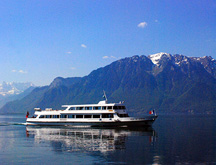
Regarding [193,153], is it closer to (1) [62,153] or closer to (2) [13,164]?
(1) [62,153]

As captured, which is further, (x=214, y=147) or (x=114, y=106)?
(x=114, y=106)

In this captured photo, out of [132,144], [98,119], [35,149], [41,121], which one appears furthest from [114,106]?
[35,149]

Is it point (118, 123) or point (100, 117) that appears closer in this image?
point (118, 123)

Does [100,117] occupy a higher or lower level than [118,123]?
higher

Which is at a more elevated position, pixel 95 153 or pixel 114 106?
pixel 114 106

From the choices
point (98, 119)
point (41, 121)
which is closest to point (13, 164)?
point (98, 119)

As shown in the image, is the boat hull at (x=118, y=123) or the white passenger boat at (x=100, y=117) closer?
the boat hull at (x=118, y=123)

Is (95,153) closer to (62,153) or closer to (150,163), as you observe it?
(62,153)

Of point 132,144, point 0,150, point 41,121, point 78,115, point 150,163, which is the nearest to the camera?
point 150,163

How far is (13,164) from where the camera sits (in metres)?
33.8

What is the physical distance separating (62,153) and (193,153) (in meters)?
17.1

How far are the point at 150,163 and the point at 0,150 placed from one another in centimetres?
2327

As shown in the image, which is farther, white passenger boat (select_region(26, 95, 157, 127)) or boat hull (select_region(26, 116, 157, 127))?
A: white passenger boat (select_region(26, 95, 157, 127))

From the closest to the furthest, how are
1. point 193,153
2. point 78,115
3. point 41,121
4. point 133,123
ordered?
point 193,153, point 133,123, point 78,115, point 41,121
